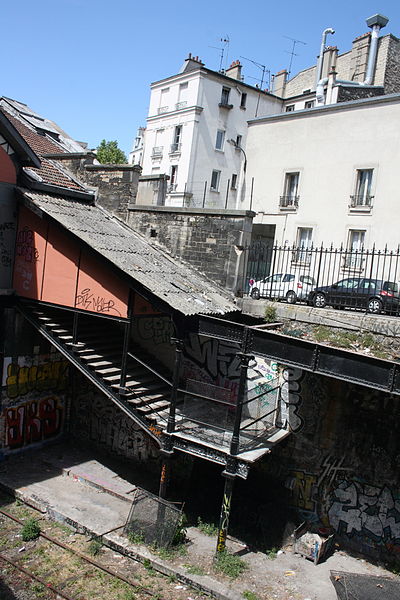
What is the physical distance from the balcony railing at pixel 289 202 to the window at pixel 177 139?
44.3 feet

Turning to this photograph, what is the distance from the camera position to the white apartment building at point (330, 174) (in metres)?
24.0

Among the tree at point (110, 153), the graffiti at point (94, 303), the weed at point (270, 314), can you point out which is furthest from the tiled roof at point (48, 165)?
the tree at point (110, 153)

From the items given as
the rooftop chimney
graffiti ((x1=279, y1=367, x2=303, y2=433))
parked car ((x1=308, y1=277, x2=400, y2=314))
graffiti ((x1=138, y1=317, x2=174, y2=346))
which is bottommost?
graffiti ((x1=279, y1=367, x2=303, y2=433))

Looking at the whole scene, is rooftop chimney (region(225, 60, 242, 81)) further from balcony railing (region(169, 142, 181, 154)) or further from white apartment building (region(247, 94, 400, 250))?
white apartment building (region(247, 94, 400, 250))

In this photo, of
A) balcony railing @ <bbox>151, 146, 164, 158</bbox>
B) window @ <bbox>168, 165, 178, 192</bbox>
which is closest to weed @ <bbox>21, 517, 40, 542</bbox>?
window @ <bbox>168, 165, 178, 192</bbox>

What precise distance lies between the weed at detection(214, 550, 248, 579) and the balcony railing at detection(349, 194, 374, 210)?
1855 centimetres

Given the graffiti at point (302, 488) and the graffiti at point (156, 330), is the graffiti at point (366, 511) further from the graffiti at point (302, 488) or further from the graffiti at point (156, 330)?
the graffiti at point (156, 330)

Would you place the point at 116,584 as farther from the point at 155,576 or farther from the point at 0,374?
the point at 0,374

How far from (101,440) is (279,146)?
19013 mm

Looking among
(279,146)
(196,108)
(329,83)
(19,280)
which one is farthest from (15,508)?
→ (196,108)

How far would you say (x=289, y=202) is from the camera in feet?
90.3

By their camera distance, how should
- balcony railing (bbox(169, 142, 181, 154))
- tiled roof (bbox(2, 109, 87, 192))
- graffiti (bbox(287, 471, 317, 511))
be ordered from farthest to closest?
balcony railing (bbox(169, 142, 181, 154)) → tiled roof (bbox(2, 109, 87, 192)) → graffiti (bbox(287, 471, 317, 511))

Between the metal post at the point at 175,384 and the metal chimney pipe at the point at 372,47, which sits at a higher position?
the metal chimney pipe at the point at 372,47

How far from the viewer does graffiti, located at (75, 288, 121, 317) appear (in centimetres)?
1182
